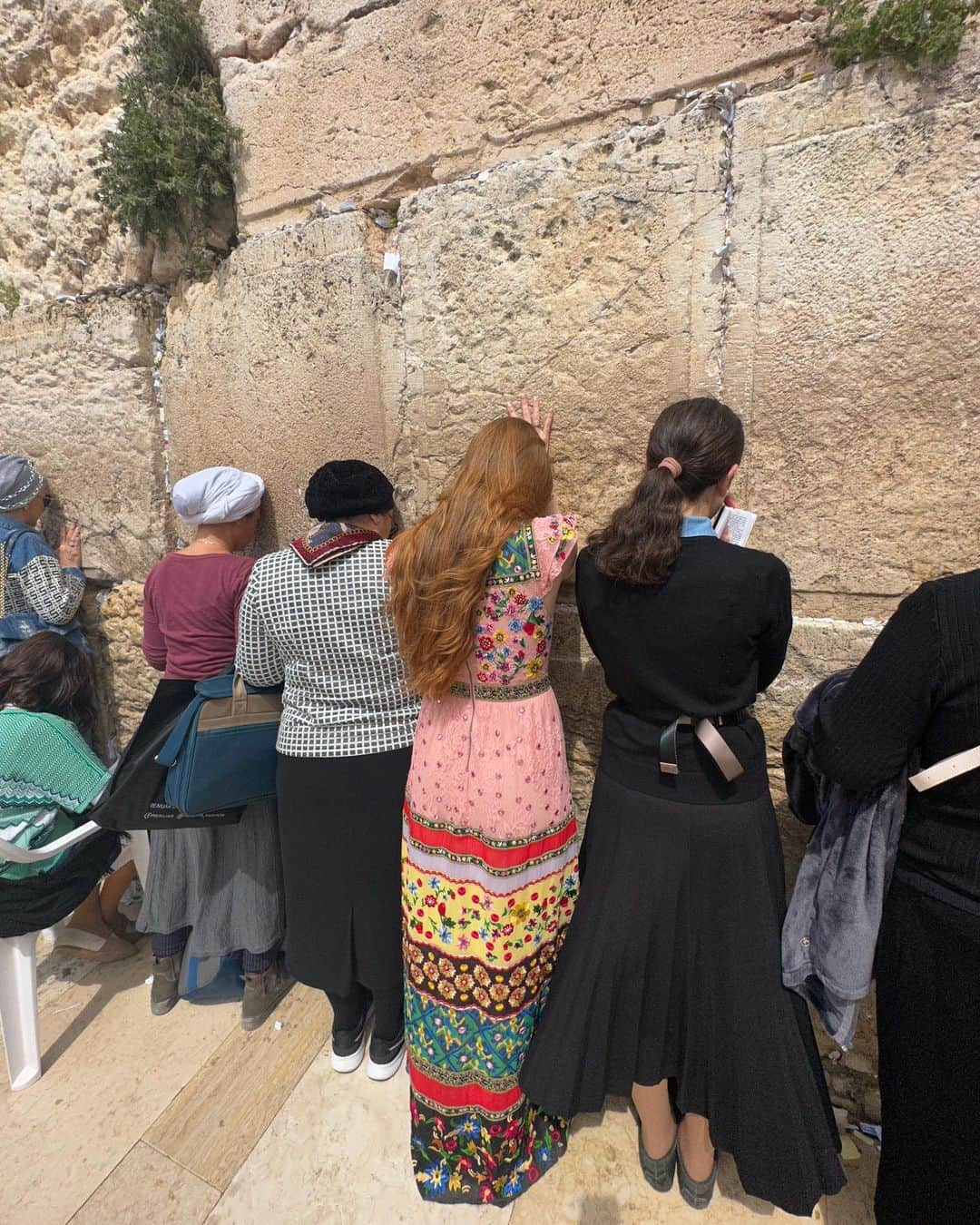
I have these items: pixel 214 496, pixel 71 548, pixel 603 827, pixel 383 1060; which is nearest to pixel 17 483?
pixel 71 548

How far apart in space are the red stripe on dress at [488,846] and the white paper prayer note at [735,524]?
3.06 ft

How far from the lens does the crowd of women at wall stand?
1336mm

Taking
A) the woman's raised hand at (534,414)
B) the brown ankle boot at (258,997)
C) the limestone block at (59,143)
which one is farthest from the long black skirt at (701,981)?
the limestone block at (59,143)

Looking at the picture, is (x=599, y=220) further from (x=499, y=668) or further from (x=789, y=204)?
(x=499, y=668)

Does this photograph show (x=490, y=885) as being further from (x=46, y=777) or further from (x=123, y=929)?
(x=123, y=929)

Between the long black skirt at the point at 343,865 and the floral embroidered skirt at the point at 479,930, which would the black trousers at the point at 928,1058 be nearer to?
the floral embroidered skirt at the point at 479,930

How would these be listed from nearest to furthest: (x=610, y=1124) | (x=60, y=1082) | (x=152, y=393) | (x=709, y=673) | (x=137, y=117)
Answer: (x=709, y=673) < (x=610, y=1124) < (x=60, y=1082) < (x=137, y=117) < (x=152, y=393)

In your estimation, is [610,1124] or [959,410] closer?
[959,410]

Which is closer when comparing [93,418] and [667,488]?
[667,488]

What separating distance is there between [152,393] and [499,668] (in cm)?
238

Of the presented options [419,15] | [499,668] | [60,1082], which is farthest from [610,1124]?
[419,15]

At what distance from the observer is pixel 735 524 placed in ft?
5.35

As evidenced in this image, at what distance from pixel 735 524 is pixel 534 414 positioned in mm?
766

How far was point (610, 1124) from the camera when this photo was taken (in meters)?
2.00
